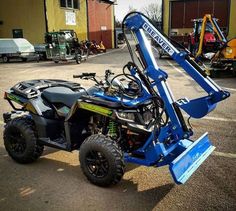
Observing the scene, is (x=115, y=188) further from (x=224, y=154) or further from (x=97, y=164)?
(x=224, y=154)

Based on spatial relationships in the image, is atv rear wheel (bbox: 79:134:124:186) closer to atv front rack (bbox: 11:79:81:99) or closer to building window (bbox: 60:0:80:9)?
atv front rack (bbox: 11:79:81:99)

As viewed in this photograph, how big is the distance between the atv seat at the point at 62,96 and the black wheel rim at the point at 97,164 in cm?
89

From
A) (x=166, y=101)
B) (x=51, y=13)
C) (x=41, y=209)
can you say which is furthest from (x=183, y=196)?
(x=51, y=13)

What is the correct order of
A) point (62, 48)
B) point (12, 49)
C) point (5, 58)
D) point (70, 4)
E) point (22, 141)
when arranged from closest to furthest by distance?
1. point (22, 141)
2. point (62, 48)
3. point (12, 49)
4. point (5, 58)
5. point (70, 4)

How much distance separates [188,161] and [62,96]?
2008mm

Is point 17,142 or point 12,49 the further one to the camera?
point 12,49

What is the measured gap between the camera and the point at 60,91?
4.55 metres

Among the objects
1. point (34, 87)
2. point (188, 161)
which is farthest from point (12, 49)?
point (188, 161)

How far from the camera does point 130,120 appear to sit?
12.3 feet

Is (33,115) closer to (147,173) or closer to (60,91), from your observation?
(60,91)

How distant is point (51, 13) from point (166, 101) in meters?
24.6

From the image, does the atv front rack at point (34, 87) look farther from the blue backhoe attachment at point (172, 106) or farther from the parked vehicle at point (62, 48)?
Answer: the parked vehicle at point (62, 48)

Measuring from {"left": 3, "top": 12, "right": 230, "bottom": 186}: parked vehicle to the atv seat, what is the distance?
14 mm

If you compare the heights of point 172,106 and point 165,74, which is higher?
point 165,74
